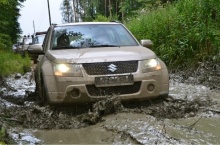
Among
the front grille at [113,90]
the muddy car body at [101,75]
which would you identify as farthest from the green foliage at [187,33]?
the front grille at [113,90]

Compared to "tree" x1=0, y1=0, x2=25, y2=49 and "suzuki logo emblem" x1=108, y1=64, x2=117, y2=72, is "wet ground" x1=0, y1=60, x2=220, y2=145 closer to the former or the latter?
"suzuki logo emblem" x1=108, y1=64, x2=117, y2=72

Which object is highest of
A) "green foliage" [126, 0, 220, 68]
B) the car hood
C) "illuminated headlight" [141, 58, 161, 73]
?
the car hood

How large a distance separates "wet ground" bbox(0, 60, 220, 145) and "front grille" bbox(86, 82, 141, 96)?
133 mm

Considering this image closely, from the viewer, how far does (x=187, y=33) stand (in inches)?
472

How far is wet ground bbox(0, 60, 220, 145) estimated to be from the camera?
494cm

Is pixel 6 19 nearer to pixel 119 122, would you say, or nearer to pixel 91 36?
pixel 91 36

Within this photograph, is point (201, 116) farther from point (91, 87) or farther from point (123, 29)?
point (123, 29)

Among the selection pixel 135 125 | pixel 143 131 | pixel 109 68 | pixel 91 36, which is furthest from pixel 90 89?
pixel 91 36

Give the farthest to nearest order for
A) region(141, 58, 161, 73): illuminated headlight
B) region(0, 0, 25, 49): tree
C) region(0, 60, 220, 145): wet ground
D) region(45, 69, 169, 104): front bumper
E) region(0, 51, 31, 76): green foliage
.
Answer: region(0, 0, 25, 49): tree, region(0, 51, 31, 76): green foliage, region(141, 58, 161, 73): illuminated headlight, region(45, 69, 169, 104): front bumper, region(0, 60, 220, 145): wet ground

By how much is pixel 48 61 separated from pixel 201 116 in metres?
2.56

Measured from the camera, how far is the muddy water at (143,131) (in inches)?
189

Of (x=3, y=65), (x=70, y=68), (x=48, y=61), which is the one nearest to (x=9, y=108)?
(x=48, y=61)

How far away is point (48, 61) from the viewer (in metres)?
6.58

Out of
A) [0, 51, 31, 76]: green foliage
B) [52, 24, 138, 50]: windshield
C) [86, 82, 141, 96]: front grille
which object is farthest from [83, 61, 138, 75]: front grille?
[0, 51, 31, 76]: green foliage
